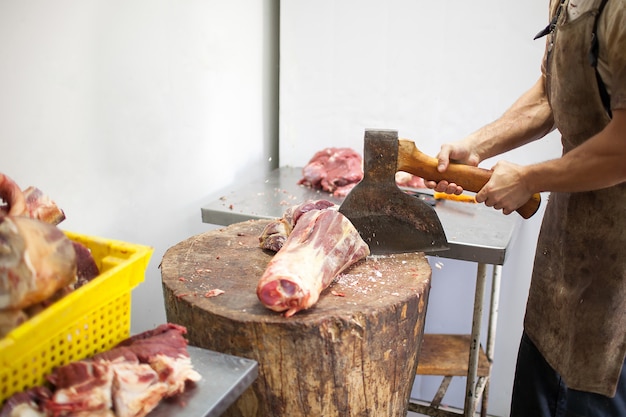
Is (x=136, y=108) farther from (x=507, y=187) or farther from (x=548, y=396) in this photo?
(x=548, y=396)

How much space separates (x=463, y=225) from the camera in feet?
9.62

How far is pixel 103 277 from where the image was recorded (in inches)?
48.8

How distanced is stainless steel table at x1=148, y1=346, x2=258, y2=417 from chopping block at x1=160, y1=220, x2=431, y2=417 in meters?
0.32

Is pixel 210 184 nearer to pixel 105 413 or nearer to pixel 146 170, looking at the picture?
pixel 146 170

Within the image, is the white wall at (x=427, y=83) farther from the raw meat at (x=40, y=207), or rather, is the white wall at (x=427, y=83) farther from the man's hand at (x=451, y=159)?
the raw meat at (x=40, y=207)

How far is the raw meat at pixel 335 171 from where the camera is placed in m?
3.44

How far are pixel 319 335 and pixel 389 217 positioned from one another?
0.68 metres

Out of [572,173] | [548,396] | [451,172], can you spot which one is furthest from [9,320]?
[548,396]

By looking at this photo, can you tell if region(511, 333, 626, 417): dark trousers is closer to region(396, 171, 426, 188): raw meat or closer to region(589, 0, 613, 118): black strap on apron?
region(589, 0, 613, 118): black strap on apron

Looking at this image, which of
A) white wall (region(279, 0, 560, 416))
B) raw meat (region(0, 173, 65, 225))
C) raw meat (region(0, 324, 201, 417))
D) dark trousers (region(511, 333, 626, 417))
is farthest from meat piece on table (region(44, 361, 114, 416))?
white wall (region(279, 0, 560, 416))

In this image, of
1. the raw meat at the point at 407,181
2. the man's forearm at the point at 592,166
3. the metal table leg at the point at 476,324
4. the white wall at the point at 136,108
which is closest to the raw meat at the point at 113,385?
the white wall at the point at 136,108

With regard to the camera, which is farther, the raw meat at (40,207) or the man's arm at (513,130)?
the man's arm at (513,130)

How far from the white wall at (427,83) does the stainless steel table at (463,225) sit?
1.55 ft

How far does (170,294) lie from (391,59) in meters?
2.40
